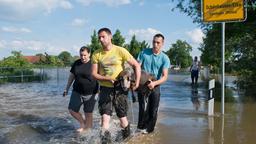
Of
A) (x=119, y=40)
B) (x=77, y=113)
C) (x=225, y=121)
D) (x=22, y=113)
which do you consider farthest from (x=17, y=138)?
(x=119, y=40)

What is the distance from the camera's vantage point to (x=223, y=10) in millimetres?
11469

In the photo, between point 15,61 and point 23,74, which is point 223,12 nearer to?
point 23,74

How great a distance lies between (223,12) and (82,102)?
4688mm

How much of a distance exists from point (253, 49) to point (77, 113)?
1066cm

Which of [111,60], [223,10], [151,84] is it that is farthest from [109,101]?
[223,10]

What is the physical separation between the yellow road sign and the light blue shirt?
11.4ft

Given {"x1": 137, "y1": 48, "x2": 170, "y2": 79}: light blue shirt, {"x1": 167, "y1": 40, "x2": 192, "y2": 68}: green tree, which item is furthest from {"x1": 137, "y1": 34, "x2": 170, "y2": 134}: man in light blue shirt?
{"x1": 167, "y1": 40, "x2": 192, "y2": 68}: green tree

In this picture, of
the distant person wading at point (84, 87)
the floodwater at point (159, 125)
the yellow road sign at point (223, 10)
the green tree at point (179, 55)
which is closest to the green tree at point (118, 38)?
the floodwater at point (159, 125)

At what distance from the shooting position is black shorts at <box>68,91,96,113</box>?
881cm

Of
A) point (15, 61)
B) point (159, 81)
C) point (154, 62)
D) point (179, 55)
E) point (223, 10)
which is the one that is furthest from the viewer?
point (179, 55)

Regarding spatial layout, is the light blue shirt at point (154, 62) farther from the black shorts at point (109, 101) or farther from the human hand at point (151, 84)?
the black shorts at point (109, 101)

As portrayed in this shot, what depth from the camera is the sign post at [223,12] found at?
1130 cm

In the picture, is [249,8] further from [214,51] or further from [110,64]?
[110,64]

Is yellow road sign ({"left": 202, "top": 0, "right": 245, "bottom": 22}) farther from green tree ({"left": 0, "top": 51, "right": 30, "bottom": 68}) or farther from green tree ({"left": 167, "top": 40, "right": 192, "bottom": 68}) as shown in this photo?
green tree ({"left": 167, "top": 40, "right": 192, "bottom": 68})
